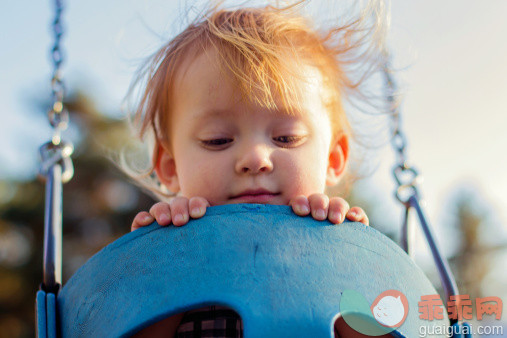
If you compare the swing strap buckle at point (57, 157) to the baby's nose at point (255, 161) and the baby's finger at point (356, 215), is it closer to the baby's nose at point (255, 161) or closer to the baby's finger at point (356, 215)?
the baby's nose at point (255, 161)

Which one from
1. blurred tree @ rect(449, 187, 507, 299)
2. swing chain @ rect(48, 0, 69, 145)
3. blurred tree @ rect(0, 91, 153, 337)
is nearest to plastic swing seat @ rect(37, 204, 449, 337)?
swing chain @ rect(48, 0, 69, 145)

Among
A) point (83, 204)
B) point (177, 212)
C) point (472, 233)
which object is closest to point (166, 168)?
point (177, 212)

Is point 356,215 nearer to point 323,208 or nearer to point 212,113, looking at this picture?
point 323,208

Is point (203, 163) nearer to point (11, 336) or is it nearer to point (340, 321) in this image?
point (340, 321)

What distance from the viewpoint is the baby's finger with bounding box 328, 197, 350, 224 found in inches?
30.4

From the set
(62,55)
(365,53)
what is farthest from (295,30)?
(62,55)

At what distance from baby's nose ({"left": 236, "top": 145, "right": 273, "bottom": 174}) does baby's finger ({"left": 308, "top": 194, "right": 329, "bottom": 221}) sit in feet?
0.51

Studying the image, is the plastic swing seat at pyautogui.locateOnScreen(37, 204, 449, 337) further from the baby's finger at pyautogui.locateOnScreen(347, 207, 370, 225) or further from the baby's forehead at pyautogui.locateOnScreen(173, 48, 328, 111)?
the baby's forehead at pyautogui.locateOnScreen(173, 48, 328, 111)

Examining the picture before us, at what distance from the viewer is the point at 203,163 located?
993mm

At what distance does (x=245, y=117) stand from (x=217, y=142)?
7 centimetres

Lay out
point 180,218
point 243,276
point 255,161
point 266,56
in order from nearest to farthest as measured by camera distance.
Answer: point 243,276 < point 180,218 < point 255,161 < point 266,56

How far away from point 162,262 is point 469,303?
0.58 metres

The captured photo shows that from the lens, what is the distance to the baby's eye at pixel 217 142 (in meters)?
0.98

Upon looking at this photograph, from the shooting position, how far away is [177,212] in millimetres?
777
